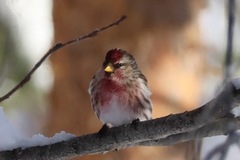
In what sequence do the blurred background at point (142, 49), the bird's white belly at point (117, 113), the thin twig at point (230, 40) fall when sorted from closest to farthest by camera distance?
1. the thin twig at point (230, 40)
2. the bird's white belly at point (117, 113)
3. the blurred background at point (142, 49)

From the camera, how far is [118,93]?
74.8 inches

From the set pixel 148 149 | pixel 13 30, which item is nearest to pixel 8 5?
pixel 13 30

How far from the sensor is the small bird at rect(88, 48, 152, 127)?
1865 millimetres

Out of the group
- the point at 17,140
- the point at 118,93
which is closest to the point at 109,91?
the point at 118,93

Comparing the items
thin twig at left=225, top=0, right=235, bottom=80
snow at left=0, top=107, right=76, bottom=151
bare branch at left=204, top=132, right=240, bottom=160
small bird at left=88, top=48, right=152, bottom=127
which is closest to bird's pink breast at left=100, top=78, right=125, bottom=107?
small bird at left=88, top=48, right=152, bottom=127

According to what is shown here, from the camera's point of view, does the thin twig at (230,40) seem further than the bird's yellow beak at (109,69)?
No

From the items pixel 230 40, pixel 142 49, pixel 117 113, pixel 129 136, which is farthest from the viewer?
pixel 142 49

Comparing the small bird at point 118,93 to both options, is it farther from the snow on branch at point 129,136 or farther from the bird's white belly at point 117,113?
the snow on branch at point 129,136

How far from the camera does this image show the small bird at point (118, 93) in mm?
1865

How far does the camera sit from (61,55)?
8.65ft

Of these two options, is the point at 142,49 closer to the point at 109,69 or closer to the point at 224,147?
the point at 109,69

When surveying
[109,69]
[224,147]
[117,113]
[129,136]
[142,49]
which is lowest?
[224,147]

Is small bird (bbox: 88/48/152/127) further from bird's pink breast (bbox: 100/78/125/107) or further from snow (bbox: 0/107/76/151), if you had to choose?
snow (bbox: 0/107/76/151)

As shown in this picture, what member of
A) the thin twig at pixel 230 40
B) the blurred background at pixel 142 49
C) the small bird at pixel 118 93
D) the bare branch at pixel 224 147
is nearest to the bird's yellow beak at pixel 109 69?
the small bird at pixel 118 93
